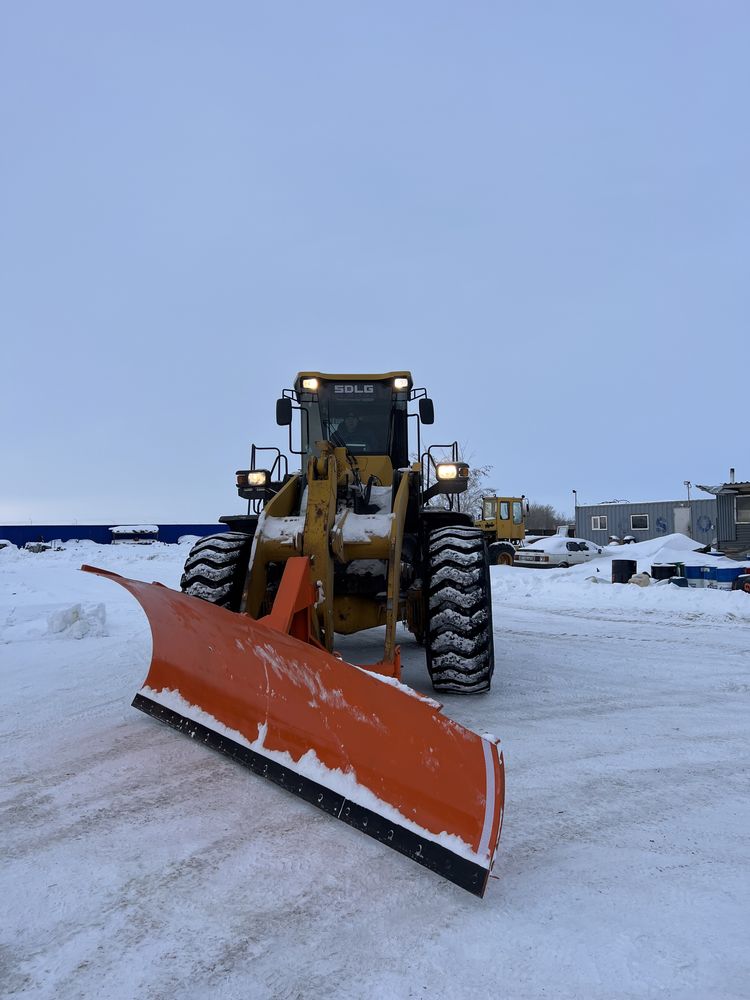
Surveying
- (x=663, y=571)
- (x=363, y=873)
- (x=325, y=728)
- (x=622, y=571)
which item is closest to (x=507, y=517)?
(x=622, y=571)

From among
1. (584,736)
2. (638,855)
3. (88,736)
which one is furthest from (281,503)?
(638,855)

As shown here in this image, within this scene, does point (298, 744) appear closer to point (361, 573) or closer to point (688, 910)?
point (688, 910)

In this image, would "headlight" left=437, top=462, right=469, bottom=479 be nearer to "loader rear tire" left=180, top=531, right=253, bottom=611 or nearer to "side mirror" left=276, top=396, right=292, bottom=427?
"side mirror" left=276, top=396, right=292, bottom=427

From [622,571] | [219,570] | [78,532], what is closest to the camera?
[219,570]

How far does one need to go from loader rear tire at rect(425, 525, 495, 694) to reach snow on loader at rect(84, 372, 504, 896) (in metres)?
0.01

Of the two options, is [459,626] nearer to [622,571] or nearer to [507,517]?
[622,571]

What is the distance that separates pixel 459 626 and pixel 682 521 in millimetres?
30452

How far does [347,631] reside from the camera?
5.28 m

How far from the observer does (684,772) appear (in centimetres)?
343

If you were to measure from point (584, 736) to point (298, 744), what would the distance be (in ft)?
6.05

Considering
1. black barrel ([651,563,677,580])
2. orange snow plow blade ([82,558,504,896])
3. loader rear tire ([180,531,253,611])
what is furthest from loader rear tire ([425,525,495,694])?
black barrel ([651,563,677,580])

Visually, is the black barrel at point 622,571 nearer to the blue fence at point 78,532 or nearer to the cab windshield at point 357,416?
the cab windshield at point 357,416

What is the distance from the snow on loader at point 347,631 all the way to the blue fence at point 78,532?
113 ft

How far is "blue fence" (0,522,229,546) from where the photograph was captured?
4072 cm
